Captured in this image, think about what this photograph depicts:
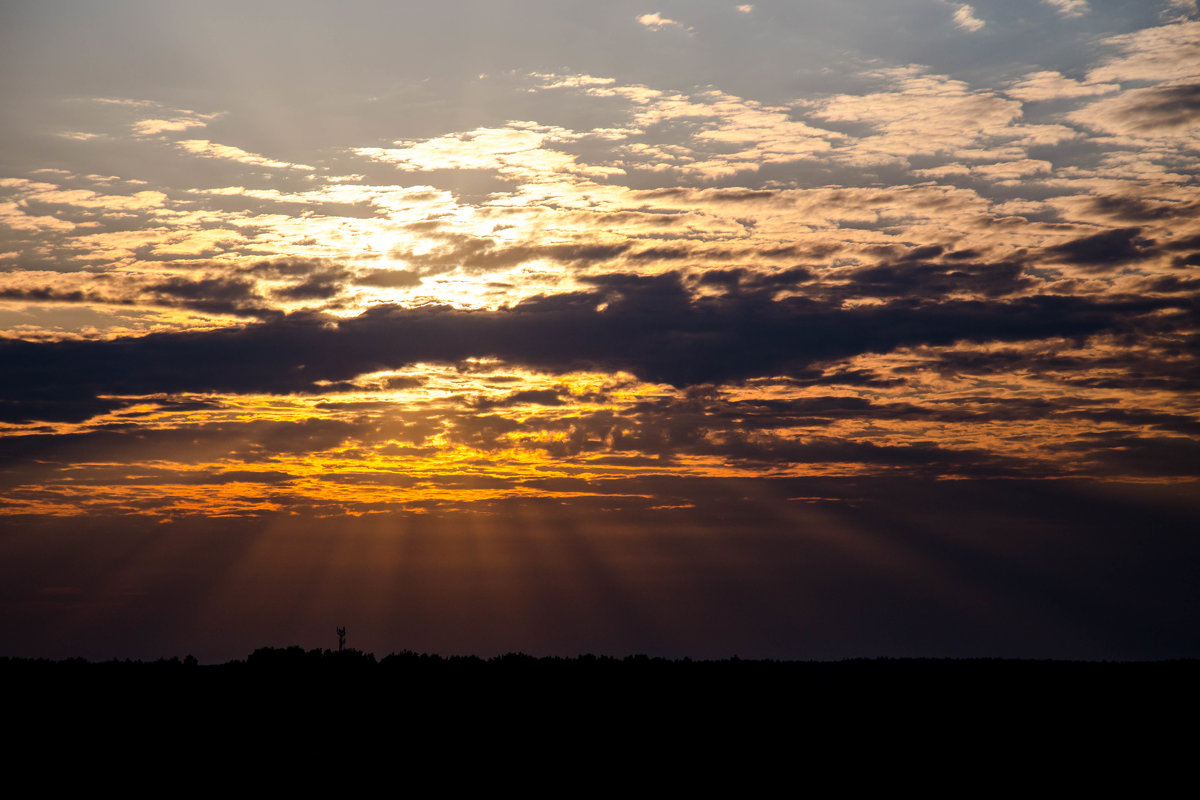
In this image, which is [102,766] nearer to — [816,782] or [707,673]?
[816,782]

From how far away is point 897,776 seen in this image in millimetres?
44375

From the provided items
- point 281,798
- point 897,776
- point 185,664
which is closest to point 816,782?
point 897,776

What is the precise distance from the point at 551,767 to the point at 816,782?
40.4 feet

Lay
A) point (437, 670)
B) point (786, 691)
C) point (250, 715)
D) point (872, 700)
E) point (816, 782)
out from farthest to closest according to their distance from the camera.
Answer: point (437, 670) → point (786, 691) → point (872, 700) → point (250, 715) → point (816, 782)

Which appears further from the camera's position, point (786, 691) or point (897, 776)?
point (786, 691)

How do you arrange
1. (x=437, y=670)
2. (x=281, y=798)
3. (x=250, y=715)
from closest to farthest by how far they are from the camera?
1. (x=281, y=798)
2. (x=250, y=715)
3. (x=437, y=670)

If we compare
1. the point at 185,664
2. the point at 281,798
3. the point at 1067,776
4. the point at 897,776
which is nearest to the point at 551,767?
the point at 281,798

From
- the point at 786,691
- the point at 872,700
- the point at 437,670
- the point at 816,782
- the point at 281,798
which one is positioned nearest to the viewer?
the point at 281,798

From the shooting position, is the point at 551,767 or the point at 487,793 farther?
the point at 551,767

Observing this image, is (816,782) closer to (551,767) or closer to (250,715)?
(551,767)

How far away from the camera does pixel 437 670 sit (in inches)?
2751

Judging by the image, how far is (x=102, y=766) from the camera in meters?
43.8

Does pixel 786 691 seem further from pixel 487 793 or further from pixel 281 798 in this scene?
pixel 281 798

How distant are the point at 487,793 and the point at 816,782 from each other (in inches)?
585
